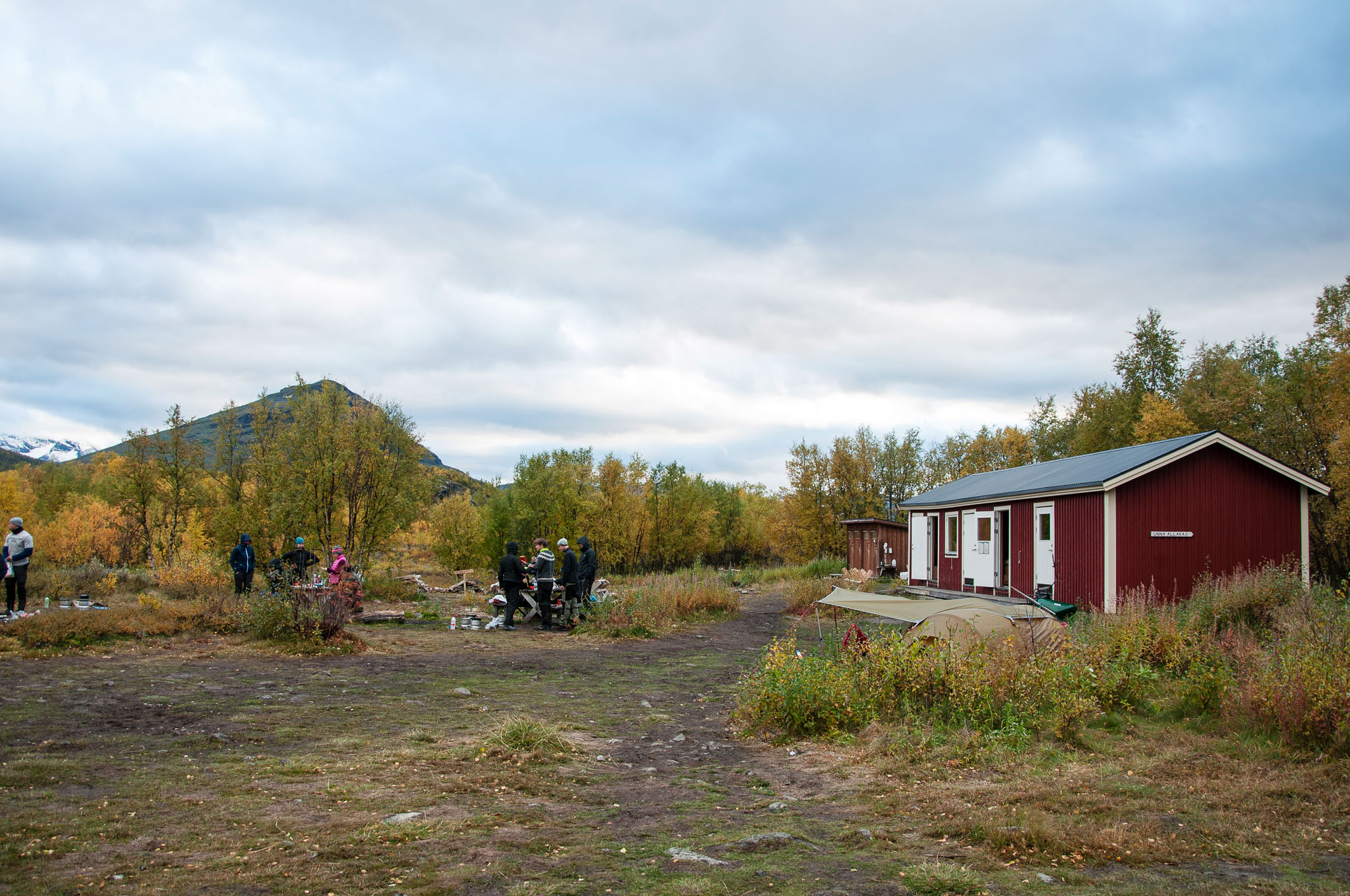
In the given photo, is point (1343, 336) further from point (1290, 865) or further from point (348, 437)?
point (348, 437)

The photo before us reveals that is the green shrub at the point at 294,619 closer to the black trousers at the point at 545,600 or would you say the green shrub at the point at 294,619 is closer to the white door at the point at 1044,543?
the black trousers at the point at 545,600

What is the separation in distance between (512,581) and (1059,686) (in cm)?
1132

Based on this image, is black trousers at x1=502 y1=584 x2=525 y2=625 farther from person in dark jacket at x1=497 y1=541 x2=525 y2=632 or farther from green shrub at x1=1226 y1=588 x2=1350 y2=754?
green shrub at x1=1226 y1=588 x2=1350 y2=754

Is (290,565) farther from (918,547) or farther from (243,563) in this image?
(918,547)

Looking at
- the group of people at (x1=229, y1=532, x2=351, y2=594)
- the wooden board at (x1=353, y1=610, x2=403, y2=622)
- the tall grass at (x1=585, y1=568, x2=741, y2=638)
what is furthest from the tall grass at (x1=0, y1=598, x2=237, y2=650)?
the tall grass at (x1=585, y1=568, x2=741, y2=638)

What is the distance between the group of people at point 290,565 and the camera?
15297 mm

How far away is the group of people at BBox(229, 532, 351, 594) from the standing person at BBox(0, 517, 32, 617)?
3.59 meters

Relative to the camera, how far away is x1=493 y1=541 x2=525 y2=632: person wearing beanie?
1642 cm

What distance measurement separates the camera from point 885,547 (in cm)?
3198

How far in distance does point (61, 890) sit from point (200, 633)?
35.2 feet

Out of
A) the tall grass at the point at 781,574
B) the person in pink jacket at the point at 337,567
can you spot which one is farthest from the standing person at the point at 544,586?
the tall grass at the point at 781,574

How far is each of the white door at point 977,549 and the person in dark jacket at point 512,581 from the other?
529 inches

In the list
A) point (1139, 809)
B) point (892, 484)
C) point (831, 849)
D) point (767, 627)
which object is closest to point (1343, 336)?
point (767, 627)

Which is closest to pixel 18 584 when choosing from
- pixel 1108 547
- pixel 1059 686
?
pixel 1059 686
